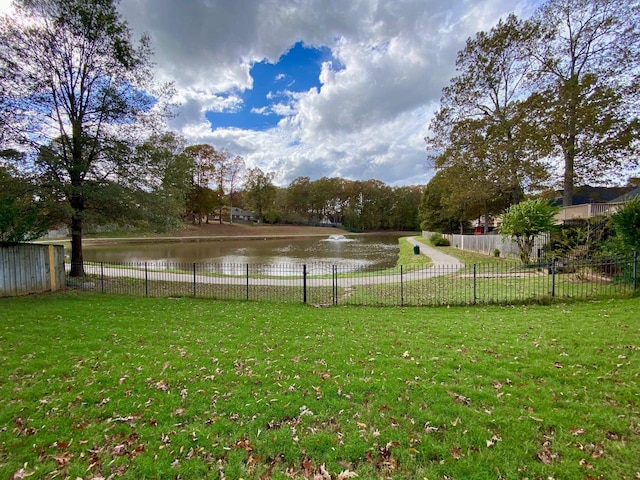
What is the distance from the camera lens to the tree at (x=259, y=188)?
2906 inches

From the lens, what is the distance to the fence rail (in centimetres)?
836

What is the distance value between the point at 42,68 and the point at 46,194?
15.7 ft

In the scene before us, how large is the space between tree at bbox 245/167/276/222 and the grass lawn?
70215 mm

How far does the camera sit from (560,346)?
4516 mm

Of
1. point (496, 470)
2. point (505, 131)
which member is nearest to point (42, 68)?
point (496, 470)

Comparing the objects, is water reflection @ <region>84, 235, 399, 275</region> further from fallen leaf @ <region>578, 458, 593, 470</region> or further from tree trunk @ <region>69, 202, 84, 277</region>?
fallen leaf @ <region>578, 458, 593, 470</region>

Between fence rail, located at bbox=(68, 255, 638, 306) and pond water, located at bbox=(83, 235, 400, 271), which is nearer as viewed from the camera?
fence rail, located at bbox=(68, 255, 638, 306)

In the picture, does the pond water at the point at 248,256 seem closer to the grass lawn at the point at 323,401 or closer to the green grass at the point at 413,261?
the green grass at the point at 413,261

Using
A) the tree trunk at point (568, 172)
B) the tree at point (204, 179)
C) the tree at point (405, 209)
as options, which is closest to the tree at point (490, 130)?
the tree trunk at point (568, 172)

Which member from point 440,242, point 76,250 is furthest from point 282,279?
point 440,242

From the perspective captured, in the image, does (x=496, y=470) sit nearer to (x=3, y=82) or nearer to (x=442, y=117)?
(x=3, y=82)

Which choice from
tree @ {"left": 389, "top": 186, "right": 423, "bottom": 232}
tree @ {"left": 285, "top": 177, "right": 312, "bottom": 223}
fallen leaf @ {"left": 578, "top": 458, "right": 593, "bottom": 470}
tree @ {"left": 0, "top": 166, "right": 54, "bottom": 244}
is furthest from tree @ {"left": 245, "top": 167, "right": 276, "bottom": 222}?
fallen leaf @ {"left": 578, "top": 458, "right": 593, "bottom": 470}

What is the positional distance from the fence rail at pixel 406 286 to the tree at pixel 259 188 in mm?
61731

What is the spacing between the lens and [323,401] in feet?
10.7
